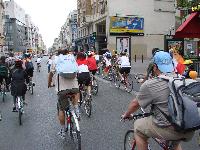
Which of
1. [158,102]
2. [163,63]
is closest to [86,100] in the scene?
[163,63]

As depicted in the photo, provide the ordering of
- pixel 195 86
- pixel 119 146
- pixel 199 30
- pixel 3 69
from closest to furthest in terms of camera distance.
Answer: pixel 195 86 < pixel 119 146 < pixel 3 69 < pixel 199 30

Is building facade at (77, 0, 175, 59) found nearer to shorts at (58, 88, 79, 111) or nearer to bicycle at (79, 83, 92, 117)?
bicycle at (79, 83, 92, 117)

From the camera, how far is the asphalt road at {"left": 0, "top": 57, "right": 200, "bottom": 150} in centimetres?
788

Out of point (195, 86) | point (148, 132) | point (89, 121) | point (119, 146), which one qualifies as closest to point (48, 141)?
point (119, 146)

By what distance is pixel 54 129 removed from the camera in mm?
9672

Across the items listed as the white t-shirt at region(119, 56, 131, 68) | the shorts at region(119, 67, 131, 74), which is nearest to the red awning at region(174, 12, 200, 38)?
the white t-shirt at region(119, 56, 131, 68)

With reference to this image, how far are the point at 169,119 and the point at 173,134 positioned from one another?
0.67ft

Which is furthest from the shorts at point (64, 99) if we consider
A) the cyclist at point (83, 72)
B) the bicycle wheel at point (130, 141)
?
the cyclist at point (83, 72)

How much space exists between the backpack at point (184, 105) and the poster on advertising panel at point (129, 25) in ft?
160

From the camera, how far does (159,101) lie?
4406mm

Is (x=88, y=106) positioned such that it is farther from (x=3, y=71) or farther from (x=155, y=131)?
(x=155, y=131)

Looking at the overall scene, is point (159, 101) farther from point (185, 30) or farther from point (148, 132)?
point (185, 30)

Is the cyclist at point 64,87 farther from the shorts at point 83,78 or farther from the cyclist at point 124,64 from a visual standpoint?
the cyclist at point 124,64

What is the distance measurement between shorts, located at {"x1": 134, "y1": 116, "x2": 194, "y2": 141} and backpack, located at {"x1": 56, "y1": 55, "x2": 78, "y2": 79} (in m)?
3.01
